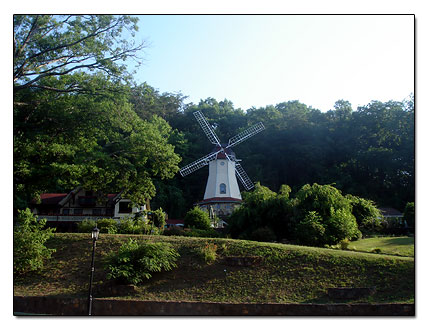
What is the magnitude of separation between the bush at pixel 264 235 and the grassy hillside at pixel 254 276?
8.28 ft

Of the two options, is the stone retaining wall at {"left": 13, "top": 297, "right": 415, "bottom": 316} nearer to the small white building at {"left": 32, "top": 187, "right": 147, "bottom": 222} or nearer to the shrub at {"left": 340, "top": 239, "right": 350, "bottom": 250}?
the shrub at {"left": 340, "top": 239, "right": 350, "bottom": 250}

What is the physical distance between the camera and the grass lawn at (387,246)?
51.9 ft

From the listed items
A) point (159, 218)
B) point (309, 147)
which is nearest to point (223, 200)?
point (309, 147)

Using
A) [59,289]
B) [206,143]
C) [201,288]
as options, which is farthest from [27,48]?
[206,143]

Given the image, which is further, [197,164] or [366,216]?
[197,164]

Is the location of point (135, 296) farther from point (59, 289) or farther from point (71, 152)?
point (71, 152)

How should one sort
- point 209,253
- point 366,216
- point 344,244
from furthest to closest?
1. point 366,216
2. point 344,244
3. point 209,253

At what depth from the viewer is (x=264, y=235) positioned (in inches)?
757

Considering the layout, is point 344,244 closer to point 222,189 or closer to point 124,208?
point 222,189

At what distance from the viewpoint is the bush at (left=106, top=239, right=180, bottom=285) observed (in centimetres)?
1395

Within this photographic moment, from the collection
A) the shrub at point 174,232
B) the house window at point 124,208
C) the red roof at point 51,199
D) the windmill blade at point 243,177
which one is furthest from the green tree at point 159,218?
the windmill blade at point 243,177

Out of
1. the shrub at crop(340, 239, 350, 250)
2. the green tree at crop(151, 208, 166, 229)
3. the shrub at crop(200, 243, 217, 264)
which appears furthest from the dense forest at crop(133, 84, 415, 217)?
the shrub at crop(200, 243, 217, 264)

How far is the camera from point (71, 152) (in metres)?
15.9

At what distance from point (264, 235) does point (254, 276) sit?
5.04 meters
